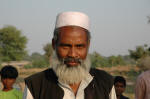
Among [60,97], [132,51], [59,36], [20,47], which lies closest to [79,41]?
[59,36]

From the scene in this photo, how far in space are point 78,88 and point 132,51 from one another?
31.1 meters

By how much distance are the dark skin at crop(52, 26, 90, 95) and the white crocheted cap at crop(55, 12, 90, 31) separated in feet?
0.13

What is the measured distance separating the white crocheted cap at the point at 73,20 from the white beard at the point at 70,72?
0.29 metres

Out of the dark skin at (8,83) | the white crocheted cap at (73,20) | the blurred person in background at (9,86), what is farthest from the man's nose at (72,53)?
the dark skin at (8,83)

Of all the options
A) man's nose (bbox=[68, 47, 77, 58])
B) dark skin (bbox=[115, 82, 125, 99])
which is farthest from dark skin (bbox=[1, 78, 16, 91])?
man's nose (bbox=[68, 47, 77, 58])

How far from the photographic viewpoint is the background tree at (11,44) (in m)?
46.2

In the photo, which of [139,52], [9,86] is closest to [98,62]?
[139,52]

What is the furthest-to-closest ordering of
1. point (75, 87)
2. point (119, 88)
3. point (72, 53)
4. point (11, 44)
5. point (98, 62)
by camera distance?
point (11, 44)
point (98, 62)
point (119, 88)
point (75, 87)
point (72, 53)

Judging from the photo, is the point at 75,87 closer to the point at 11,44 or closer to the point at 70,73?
the point at 70,73

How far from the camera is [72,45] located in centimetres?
217

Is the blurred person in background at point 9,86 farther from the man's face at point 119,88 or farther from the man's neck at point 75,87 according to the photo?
the man's neck at point 75,87

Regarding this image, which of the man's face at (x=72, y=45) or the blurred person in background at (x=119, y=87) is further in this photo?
the blurred person in background at (x=119, y=87)

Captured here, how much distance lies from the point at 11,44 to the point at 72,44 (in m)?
46.3

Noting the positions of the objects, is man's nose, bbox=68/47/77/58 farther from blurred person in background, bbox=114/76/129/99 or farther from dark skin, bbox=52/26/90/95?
blurred person in background, bbox=114/76/129/99
